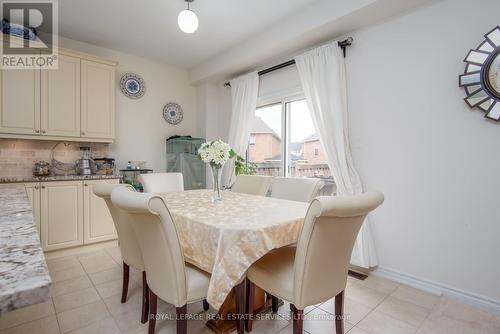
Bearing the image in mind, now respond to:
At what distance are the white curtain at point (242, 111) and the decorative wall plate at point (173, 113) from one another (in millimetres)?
1009

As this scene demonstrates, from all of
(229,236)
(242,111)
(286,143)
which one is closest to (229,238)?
(229,236)

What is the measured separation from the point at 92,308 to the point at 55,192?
161cm

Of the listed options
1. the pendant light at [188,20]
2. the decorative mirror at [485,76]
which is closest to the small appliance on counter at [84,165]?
the pendant light at [188,20]

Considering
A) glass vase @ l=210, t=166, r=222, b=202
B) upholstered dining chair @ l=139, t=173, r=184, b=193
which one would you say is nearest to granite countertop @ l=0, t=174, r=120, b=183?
upholstered dining chair @ l=139, t=173, r=184, b=193

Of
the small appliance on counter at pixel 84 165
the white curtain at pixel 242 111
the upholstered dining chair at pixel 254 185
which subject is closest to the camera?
the upholstered dining chair at pixel 254 185

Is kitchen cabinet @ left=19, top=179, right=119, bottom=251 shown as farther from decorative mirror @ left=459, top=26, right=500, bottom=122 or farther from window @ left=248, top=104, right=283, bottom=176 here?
decorative mirror @ left=459, top=26, right=500, bottom=122

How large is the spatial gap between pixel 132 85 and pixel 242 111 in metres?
1.73

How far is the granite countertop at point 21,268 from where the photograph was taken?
1.42 ft

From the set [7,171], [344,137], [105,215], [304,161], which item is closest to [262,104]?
[304,161]

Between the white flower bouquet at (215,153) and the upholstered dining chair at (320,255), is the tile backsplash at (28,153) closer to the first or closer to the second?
the white flower bouquet at (215,153)

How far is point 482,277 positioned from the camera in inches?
75.0

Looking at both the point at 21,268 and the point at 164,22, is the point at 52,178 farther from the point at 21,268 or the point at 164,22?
the point at 21,268

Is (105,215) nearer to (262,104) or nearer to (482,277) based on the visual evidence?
(262,104)

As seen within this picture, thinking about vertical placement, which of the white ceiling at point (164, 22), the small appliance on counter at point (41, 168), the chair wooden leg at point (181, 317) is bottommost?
the chair wooden leg at point (181, 317)
